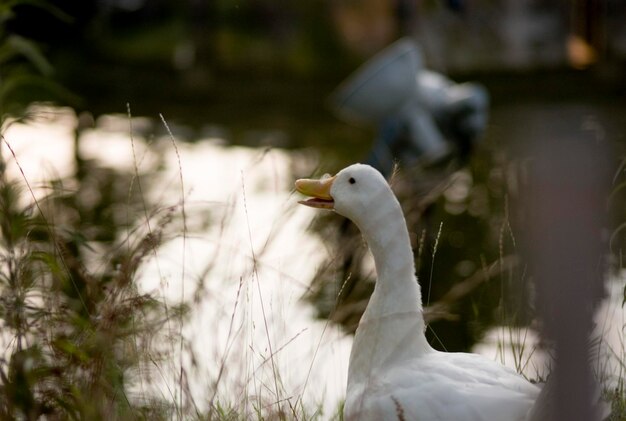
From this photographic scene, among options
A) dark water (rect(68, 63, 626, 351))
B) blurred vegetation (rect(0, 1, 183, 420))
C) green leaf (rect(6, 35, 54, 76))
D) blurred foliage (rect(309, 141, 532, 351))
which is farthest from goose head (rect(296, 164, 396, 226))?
green leaf (rect(6, 35, 54, 76))

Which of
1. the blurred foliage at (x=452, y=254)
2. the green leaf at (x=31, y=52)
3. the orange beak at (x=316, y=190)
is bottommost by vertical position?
the blurred foliage at (x=452, y=254)

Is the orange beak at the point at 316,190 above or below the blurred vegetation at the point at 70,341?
above

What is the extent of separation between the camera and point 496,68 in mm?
12992

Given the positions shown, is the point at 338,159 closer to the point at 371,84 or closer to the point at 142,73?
the point at 371,84

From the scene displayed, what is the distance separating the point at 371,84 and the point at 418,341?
494cm

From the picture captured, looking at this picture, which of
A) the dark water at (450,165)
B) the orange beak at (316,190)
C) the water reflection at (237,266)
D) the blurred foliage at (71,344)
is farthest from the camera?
the dark water at (450,165)

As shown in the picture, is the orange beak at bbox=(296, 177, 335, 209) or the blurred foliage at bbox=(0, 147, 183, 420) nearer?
the blurred foliage at bbox=(0, 147, 183, 420)

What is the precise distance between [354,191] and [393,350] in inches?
16.5

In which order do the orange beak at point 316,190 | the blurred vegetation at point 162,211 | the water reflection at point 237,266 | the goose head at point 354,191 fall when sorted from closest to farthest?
the blurred vegetation at point 162,211
the goose head at point 354,191
the orange beak at point 316,190
the water reflection at point 237,266

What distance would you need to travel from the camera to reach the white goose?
2785 millimetres

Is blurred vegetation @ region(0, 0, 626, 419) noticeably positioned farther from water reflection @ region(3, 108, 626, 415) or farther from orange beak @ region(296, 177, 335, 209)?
orange beak @ region(296, 177, 335, 209)

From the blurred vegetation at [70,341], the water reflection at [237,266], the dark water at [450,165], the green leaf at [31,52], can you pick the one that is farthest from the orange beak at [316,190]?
the green leaf at [31,52]

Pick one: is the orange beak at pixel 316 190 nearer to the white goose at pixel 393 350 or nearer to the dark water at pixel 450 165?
the white goose at pixel 393 350

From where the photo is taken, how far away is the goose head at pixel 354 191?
306 cm
